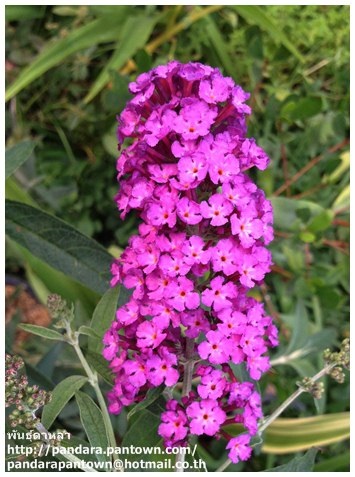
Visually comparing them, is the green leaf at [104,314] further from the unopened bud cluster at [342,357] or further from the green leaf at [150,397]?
the unopened bud cluster at [342,357]

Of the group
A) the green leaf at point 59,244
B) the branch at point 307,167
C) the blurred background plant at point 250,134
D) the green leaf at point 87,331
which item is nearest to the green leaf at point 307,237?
the blurred background plant at point 250,134

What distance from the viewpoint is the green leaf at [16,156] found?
0.89 m

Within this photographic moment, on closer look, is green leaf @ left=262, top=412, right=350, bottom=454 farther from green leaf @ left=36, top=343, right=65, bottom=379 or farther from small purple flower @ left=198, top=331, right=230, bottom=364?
small purple flower @ left=198, top=331, right=230, bottom=364

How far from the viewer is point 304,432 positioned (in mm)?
1065

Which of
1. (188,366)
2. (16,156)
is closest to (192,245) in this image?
(188,366)

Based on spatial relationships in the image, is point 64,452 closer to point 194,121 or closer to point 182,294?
point 182,294

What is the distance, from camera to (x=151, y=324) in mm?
618

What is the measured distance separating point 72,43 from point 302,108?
0.44m

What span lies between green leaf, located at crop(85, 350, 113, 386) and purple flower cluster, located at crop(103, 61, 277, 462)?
53mm

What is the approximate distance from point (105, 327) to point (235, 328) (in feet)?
0.64

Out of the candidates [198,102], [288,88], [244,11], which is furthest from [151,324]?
Result: [288,88]

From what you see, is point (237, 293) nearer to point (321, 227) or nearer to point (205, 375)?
point (205, 375)

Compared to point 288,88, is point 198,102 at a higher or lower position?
lower

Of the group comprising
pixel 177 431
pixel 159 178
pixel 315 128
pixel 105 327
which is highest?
pixel 315 128
